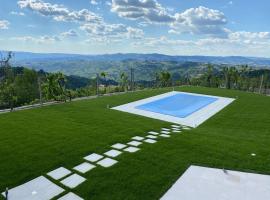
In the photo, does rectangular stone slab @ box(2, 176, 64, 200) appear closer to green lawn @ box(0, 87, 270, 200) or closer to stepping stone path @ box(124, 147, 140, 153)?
green lawn @ box(0, 87, 270, 200)

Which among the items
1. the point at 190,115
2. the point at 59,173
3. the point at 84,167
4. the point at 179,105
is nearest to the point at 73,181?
the point at 59,173

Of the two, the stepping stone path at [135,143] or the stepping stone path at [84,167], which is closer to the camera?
the stepping stone path at [84,167]

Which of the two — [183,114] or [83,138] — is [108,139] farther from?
[183,114]

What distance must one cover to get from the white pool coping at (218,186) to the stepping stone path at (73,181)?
1.79 m

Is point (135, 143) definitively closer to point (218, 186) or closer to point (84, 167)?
point (84, 167)

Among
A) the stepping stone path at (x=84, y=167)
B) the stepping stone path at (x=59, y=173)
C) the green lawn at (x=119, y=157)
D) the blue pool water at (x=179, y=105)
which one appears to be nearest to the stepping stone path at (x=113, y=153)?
the green lawn at (x=119, y=157)

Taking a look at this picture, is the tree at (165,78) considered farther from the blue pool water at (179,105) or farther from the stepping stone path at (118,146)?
the stepping stone path at (118,146)

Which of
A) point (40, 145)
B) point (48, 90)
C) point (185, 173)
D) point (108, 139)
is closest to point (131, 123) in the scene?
point (108, 139)

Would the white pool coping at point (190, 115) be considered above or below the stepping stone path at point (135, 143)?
below

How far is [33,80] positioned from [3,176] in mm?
36353

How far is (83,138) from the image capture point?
7770mm

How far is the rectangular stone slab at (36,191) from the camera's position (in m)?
4.46

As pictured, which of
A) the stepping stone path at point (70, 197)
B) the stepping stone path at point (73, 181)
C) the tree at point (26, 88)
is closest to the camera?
the stepping stone path at point (70, 197)

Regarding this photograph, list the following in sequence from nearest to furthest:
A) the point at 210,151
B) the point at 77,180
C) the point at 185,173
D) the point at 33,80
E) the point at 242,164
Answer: the point at 77,180 < the point at 185,173 < the point at 242,164 < the point at 210,151 < the point at 33,80
